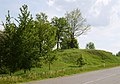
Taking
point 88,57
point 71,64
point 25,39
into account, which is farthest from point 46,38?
point 88,57

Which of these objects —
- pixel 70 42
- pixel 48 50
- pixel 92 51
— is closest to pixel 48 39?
pixel 48 50

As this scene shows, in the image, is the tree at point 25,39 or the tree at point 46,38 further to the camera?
the tree at point 46,38

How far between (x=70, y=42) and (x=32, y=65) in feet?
210

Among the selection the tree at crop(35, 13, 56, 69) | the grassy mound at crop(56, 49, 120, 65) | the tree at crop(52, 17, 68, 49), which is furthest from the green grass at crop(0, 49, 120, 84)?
the tree at crop(52, 17, 68, 49)

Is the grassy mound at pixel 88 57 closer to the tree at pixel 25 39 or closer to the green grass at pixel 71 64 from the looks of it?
the green grass at pixel 71 64

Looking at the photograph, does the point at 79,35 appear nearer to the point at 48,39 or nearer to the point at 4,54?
the point at 48,39

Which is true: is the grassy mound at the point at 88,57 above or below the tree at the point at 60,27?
below

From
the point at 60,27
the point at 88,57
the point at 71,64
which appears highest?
the point at 60,27

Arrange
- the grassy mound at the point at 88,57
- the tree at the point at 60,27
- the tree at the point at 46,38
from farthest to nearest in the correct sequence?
the tree at the point at 60,27 < the grassy mound at the point at 88,57 < the tree at the point at 46,38

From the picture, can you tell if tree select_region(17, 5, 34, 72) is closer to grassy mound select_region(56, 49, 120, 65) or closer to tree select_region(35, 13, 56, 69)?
tree select_region(35, 13, 56, 69)

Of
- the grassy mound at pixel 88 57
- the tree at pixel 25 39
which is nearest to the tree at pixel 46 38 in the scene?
the tree at pixel 25 39

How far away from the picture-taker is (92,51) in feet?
293

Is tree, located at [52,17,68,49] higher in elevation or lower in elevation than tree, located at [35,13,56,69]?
higher

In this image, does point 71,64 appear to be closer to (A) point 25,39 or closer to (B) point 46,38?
(B) point 46,38
